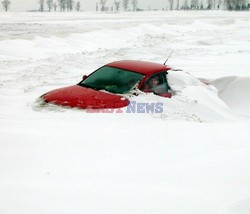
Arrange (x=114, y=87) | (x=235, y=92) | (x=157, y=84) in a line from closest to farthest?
(x=114, y=87)
(x=157, y=84)
(x=235, y=92)

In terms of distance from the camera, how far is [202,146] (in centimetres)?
480

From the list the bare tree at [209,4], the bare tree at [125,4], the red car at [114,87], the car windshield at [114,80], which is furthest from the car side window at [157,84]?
the bare tree at [125,4]

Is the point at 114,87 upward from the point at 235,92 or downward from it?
upward

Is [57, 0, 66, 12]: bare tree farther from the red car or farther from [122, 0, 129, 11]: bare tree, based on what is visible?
the red car

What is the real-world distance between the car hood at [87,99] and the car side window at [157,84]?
0.73 metres

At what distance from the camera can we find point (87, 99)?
19.4ft

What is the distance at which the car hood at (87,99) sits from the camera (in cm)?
580

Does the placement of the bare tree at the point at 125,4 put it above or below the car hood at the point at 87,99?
below

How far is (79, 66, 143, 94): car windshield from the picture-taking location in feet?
21.0

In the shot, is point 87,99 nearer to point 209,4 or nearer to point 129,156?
point 129,156

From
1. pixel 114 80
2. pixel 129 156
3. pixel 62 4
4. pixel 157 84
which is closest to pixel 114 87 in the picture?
pixel 114 80

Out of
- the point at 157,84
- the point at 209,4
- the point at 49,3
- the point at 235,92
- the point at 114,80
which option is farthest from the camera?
the point at 209,4

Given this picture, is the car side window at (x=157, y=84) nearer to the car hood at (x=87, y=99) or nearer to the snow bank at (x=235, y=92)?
the car hood at (x=87, y=99)

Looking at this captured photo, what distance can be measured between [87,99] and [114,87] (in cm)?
74
